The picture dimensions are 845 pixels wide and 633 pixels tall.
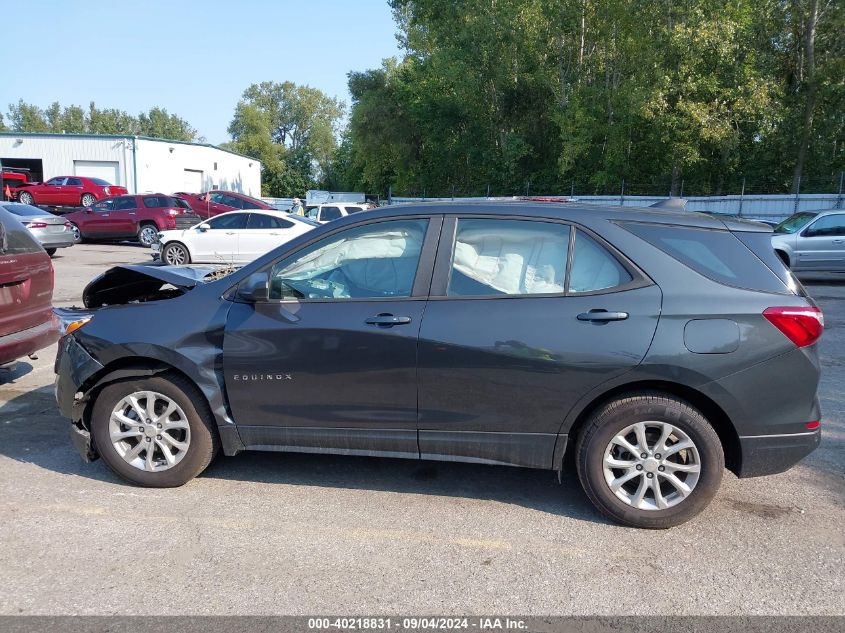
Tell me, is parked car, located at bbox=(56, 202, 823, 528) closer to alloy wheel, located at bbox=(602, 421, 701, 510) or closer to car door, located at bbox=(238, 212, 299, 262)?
alloy wheel, located at bbox=(602, 421, 701, 510)

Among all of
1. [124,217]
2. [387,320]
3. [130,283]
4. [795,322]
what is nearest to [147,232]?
[124,217]

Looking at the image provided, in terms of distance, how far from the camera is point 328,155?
90125mm

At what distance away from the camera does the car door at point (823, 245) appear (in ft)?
47.4

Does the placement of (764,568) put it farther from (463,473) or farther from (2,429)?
(2,429)

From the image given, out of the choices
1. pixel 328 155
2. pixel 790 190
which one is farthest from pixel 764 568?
pixel 328 155

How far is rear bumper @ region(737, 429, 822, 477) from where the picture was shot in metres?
3.57

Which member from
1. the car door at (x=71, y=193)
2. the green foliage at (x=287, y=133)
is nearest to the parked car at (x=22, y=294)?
the car door at (x=71, y=193)

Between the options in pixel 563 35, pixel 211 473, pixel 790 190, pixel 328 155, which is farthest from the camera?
pixel 328 155

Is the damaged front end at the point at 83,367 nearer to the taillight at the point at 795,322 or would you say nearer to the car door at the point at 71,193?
the taillight at the point at 795,322

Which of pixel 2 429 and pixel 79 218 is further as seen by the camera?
pixel 79 218

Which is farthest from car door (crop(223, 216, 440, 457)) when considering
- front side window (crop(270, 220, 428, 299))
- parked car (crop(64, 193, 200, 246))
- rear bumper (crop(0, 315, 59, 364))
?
parked car (crop(64, 193, 200, 246))

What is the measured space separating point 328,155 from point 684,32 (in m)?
70.2

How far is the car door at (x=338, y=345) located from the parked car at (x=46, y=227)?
15.7 meters

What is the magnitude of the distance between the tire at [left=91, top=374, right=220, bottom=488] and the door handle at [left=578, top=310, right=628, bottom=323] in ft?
7.68
